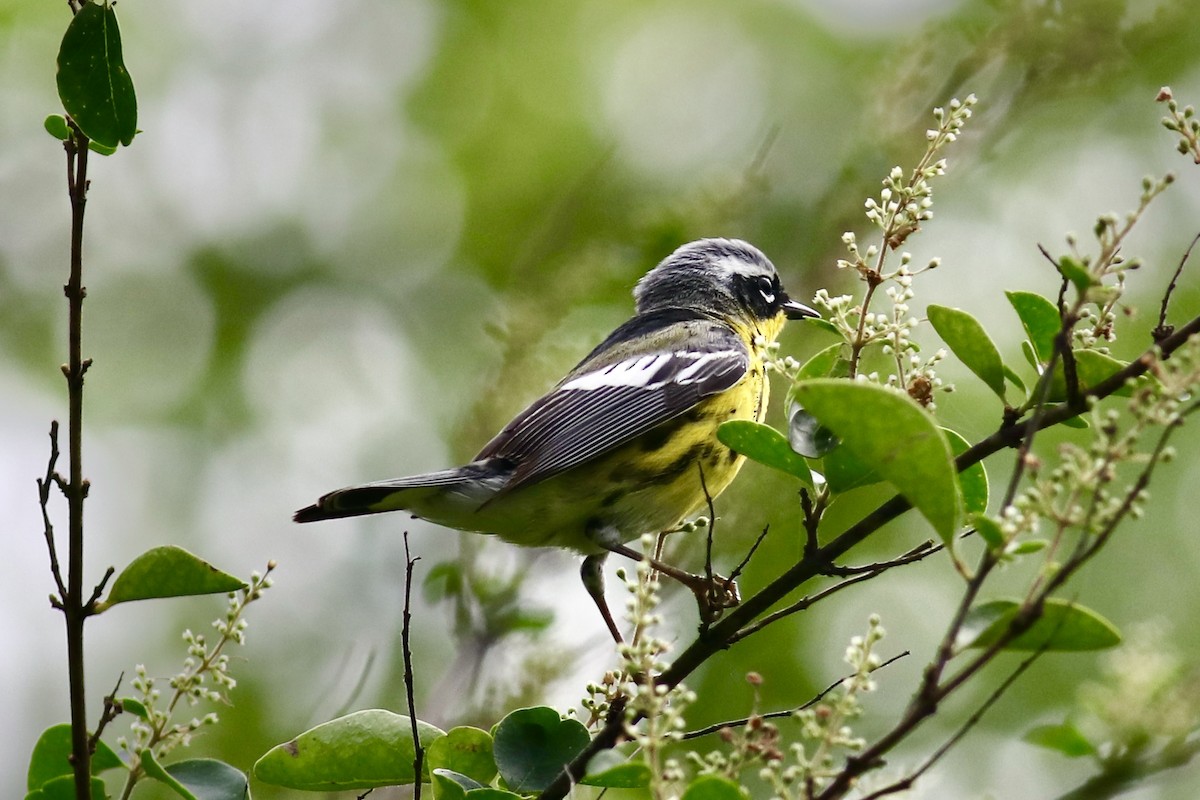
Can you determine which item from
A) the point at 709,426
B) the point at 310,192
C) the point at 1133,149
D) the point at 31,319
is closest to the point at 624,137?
the point at 310,192

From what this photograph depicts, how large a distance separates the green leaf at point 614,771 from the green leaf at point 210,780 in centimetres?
65

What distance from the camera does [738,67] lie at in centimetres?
793

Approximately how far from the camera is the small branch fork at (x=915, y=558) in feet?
4.98

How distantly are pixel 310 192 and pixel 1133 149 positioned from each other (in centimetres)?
512

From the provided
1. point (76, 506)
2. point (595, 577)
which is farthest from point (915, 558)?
point (595, 577)

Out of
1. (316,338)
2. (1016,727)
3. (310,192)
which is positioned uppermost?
(310,192)

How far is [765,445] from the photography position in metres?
2.29

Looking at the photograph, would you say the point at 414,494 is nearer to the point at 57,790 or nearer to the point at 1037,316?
the point at 57,790

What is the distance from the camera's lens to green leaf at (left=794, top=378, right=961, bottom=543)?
176cm

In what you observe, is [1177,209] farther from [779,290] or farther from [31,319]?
[31,319]

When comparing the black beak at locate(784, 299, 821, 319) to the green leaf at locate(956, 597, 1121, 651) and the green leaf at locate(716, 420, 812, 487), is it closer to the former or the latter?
the green leaf at locate(716, 420, 812, 487)

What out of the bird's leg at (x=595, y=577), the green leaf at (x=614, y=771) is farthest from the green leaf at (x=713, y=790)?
the bird's leg at (x=595, y=577)

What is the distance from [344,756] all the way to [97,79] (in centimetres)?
133

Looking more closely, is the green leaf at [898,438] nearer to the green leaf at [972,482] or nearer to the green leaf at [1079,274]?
the green leaf at [1079,274]
